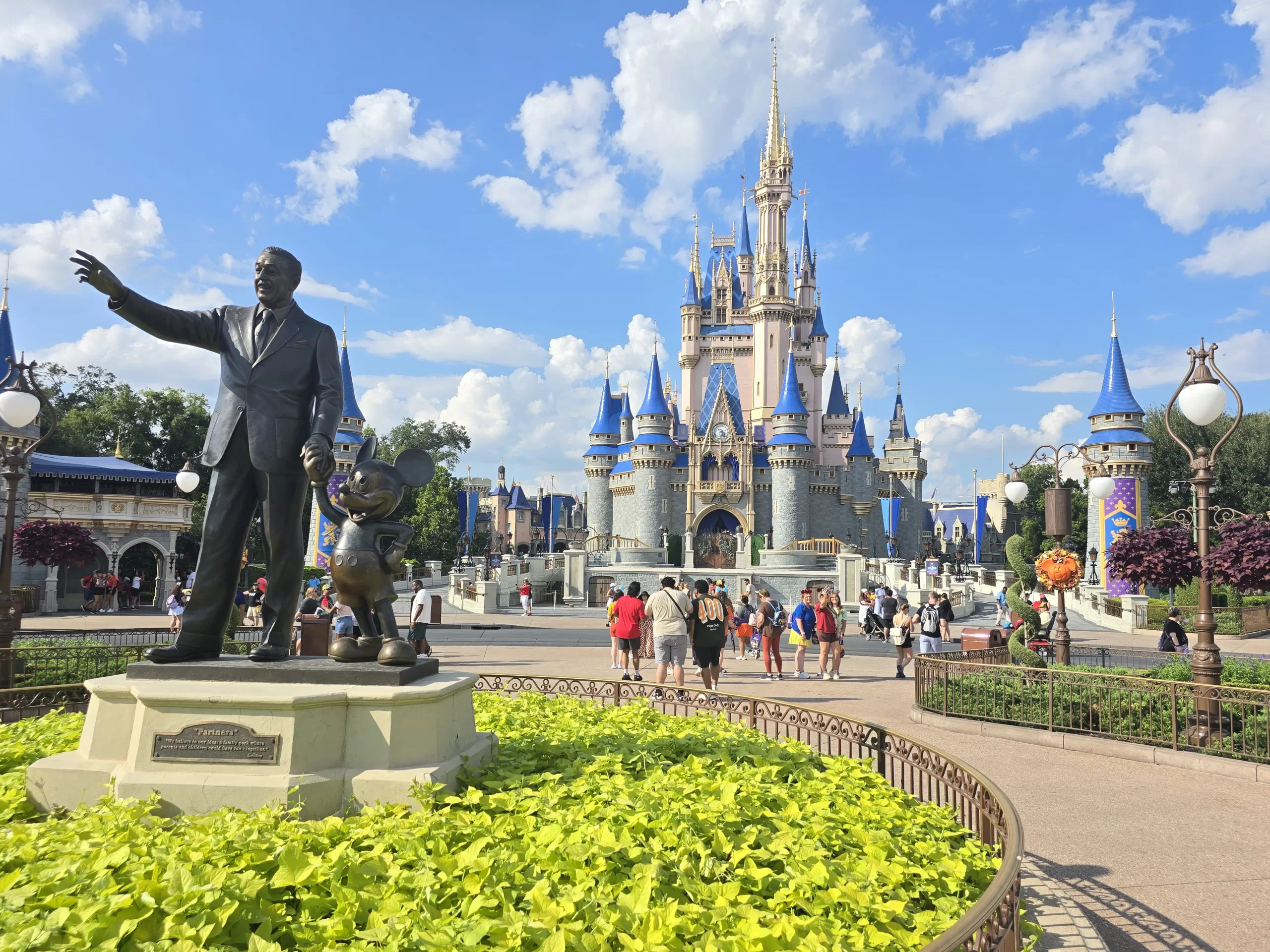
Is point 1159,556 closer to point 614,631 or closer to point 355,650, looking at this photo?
point 614,631

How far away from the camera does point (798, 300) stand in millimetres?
62531

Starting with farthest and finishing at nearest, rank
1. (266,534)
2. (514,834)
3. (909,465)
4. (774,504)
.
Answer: (909,465), (774,504), (266,534), (514,834)

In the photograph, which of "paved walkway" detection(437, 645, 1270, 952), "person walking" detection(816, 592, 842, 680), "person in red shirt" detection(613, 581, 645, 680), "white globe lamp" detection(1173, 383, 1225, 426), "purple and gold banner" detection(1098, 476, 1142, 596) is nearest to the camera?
"paved walkway" detection(437, 645, 1270, 952)

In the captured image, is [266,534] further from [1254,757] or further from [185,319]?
[1254,757]

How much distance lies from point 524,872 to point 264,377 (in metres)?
3.35

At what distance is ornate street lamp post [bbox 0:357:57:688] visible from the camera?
9219mm

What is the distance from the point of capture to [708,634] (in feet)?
33.3

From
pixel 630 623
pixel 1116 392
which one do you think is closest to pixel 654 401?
pixel 1116 392

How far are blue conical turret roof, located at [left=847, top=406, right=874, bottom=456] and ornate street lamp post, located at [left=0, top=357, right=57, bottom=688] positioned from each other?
167ft

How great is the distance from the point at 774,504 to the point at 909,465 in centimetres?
1535

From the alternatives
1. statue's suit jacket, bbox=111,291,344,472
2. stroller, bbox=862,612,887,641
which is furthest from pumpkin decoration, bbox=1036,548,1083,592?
statue's suit jacket, bbox=111,291,344,472

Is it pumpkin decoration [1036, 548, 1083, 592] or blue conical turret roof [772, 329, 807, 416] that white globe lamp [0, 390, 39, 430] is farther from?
blue conical turret roof [772, 329, 807, 416]

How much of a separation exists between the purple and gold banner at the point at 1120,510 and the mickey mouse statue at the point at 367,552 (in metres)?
37.3

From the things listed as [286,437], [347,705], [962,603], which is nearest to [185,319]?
[286,437]
